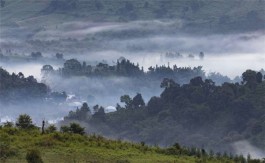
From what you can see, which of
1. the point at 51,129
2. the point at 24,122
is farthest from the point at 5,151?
the point at 24,122

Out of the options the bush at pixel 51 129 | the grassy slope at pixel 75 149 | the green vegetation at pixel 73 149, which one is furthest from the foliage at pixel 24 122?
the grassy slope at pixel 75 149

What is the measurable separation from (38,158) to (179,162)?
1492 cm

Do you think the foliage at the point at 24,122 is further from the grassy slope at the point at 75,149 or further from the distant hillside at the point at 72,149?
the grassy slope at the point at 75,149

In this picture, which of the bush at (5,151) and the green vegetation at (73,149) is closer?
the bush at (5,151)

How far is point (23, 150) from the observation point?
5397 centimetres

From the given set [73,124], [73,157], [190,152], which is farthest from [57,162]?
[190,152]

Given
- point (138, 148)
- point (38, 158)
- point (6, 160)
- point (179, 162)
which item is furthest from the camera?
point (138, 148)

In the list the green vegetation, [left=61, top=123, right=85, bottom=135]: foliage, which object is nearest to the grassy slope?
the green vegetation

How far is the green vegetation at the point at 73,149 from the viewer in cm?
5306

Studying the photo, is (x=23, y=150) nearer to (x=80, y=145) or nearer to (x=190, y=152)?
(x=80, y=145)

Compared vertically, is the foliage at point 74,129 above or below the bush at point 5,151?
above

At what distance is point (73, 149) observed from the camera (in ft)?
187

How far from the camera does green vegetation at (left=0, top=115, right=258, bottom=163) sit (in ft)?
174

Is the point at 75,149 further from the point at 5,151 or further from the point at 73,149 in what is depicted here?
the point at 5,151
